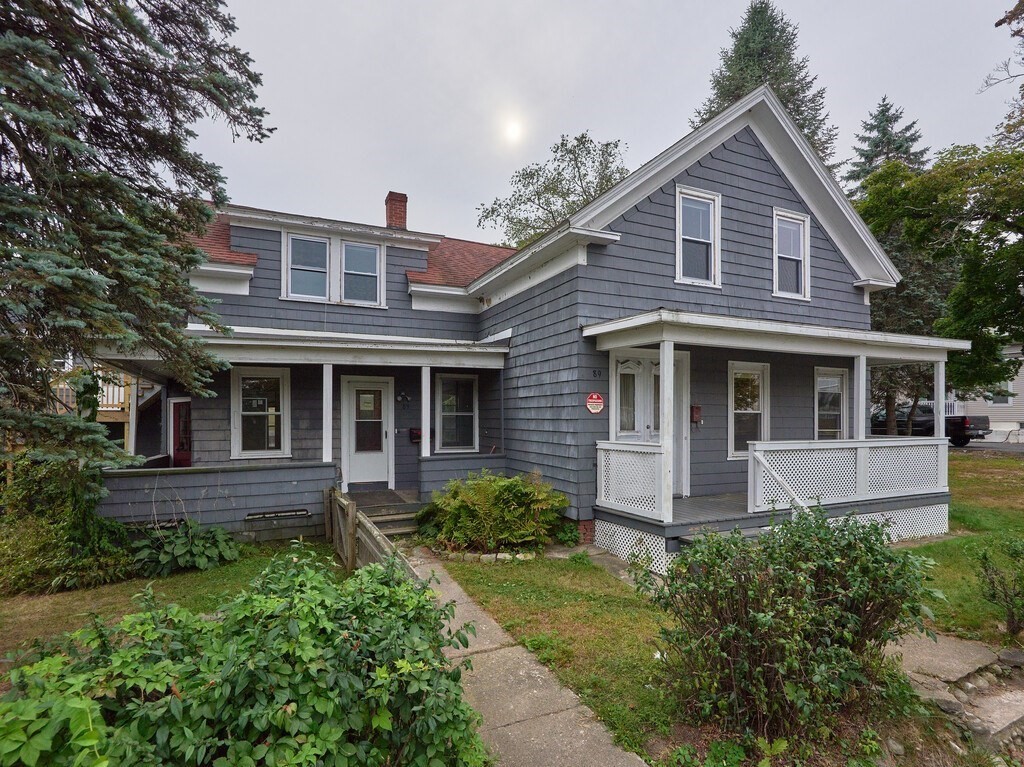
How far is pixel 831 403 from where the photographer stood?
33.2ft

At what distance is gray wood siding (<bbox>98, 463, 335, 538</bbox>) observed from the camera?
→ 661 centimetres

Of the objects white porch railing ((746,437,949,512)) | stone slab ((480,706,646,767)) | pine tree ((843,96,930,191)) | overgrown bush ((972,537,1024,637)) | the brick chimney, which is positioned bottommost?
stone slab ((480,706,646,767))

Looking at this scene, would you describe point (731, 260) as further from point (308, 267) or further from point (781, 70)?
point (781, 70)

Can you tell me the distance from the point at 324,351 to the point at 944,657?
Answer: 8.05 metres

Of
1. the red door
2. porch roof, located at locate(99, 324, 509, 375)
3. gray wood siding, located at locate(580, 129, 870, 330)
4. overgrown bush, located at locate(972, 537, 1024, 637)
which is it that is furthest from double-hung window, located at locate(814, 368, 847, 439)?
the red door

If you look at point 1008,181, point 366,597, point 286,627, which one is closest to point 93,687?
point 286,627

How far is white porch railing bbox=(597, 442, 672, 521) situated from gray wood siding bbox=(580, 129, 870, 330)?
1964 mm

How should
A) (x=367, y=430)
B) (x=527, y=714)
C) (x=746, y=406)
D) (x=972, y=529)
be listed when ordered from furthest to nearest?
(x=367, y=430), (x=746, y=406), (x=972, y=529), (x=527, y=714)

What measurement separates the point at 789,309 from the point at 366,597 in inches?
366

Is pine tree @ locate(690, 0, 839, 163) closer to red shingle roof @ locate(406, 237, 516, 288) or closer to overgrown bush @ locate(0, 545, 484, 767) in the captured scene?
red shingle roof @ locate(406, 237, 516, 288)

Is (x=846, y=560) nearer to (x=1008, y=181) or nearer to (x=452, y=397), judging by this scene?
(x=452, y=397)

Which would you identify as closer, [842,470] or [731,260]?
[842,470]

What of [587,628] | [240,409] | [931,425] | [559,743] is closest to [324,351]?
[240,409]

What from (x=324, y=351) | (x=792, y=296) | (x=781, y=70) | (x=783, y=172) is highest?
(x=781, y=70)
